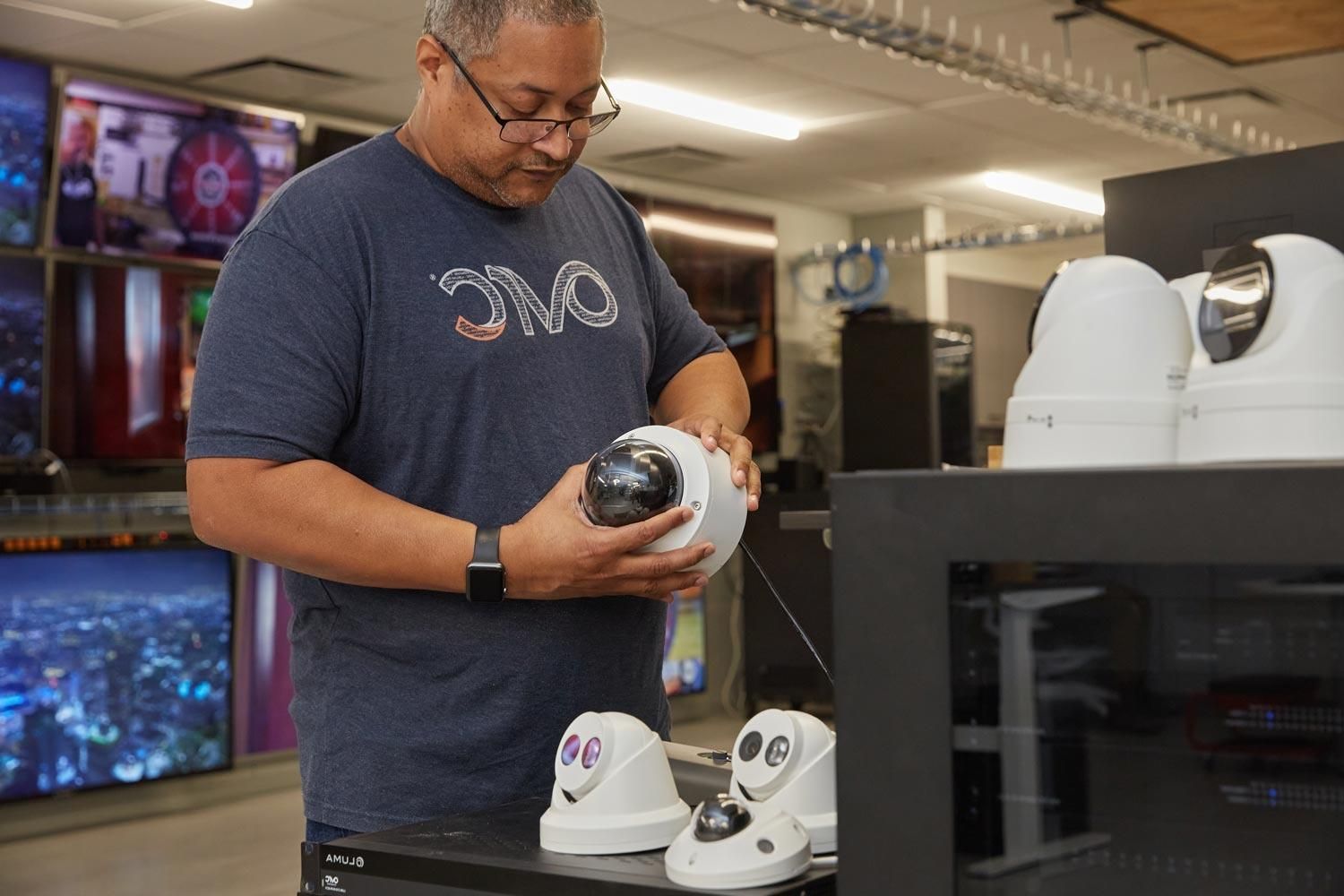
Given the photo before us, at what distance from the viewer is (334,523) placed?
48.7 inches

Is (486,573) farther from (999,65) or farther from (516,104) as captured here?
(999,65)

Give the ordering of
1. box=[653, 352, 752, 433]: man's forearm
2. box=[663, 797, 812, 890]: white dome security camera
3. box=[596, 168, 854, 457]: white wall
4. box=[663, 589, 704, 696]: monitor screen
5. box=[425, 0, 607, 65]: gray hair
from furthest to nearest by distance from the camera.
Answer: box=[596, 168, 854, 457]: white wall, box=[663, 589, 704, 696]: monitor screen, box=[653, 352, 752, 433]: man's forearm, box=[425, 0, 607, 65]: gray hair, box=[663, 797, 812, 890]: white dome security camera

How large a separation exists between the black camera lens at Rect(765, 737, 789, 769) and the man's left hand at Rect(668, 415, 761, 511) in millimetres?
245

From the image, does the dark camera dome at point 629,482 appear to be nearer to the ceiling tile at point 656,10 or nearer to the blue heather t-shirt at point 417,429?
the blue heather t-shirt at point 417,429

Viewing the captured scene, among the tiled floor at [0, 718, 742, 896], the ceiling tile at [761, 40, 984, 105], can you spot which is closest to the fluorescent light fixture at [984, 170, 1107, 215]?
the ceiling tile at [761, 40, 984, 105]

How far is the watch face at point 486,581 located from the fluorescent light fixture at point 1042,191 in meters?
7.01

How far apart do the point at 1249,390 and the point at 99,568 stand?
481cm

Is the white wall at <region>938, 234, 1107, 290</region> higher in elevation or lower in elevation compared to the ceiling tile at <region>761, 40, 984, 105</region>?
lower

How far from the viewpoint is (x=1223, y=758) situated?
29.3 inches

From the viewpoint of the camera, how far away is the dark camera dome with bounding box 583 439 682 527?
1115mm

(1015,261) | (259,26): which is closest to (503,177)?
(259,26)

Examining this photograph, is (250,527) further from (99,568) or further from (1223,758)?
(99,568)

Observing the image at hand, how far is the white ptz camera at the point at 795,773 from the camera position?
3.29ft

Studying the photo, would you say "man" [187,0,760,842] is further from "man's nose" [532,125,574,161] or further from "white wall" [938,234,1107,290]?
"white wall" [938,234,1107,290]
